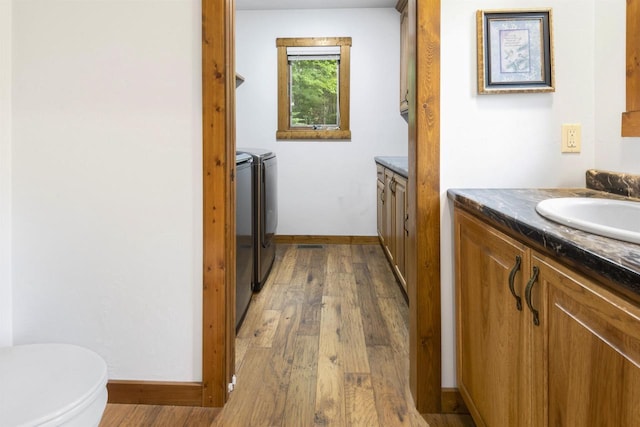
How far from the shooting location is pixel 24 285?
1.73 metres

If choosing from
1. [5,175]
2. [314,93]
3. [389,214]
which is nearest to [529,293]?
[5,175]

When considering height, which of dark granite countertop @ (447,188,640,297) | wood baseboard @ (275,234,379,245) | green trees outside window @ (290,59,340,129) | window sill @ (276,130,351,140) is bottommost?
wood baseboard @ (275,234,379,245)

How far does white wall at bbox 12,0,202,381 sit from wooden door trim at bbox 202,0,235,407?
4cm

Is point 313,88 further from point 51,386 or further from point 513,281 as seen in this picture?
point 51,386

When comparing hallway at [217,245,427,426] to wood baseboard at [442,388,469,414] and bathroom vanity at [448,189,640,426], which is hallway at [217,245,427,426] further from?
bathroom vanity at [448,189,640,426]

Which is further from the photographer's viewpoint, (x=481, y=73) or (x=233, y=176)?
(x=233, y=176)

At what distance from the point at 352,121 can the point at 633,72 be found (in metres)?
3.44

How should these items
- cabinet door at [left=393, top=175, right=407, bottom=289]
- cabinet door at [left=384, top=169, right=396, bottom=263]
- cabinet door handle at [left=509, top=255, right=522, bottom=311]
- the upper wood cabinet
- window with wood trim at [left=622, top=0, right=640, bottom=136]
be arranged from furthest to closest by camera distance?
the upper wood cabinet < cabinet door at [left=384, top=169, right=396, bottom=263] < cabinet door at [left=393, top=175, right=407, bottom=289] < window with wood trim at [left=622, top=0, right=640, bottom=136] < cabinet door handle at [left=509, top=255, right=522, bottom=311]

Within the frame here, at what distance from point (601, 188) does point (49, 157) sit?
1.95 metres

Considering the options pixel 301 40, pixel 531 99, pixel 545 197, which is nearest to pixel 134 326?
pixel 545 197

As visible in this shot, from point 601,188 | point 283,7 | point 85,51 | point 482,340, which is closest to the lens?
point 482,340

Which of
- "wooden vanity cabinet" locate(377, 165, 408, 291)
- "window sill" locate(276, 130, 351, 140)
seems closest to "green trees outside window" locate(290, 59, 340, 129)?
"window sill" locate(276, 130, 351, 140)

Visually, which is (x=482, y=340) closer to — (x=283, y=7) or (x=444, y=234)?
(x=444, y=234)

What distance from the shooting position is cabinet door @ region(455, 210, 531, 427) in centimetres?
109
